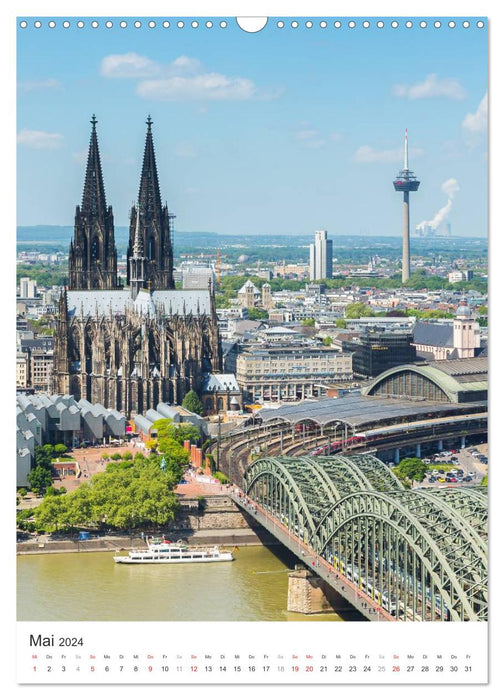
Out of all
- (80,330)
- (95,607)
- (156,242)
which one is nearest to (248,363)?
(156,242)

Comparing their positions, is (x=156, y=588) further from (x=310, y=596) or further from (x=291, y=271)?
(x=291, y=271)

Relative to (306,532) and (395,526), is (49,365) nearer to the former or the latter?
(306,532)

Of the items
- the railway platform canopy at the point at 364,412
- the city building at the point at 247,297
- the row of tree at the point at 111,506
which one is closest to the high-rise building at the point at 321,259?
the city building at the point at 247,297

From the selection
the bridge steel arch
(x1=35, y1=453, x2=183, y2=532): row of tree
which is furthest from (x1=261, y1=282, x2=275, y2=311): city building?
the bridge steel arch

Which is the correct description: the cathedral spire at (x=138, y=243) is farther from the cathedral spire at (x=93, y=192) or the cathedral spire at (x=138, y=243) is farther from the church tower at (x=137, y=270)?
the cathedral spire at (x=93, y=192)

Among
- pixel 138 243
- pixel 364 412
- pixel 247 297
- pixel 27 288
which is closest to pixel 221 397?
pixel 138 243
